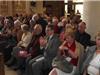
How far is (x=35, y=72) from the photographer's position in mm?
5734

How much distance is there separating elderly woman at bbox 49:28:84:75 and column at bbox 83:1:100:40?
290cm

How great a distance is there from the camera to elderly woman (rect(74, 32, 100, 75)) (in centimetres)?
446

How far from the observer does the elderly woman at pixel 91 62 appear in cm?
446

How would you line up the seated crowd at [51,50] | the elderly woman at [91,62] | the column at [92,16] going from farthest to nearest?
the column at [92,16]
the seated crowd at [51,50]
the elderly woman at [91,62]

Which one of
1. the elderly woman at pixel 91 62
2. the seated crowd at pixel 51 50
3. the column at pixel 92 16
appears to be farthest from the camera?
the column at pixel 92 16

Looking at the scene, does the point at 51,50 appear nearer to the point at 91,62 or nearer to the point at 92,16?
the point at 91,62

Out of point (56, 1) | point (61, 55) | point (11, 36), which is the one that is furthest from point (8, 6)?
point (61, 55)

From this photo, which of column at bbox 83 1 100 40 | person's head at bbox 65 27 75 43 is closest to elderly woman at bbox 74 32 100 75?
person's head at bbox 65 27 75 43

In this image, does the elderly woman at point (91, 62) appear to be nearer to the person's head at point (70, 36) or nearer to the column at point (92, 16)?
the person's head at point (70, 36)

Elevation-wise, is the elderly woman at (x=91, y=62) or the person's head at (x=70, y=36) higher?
the person's head at (x=70, y=36)

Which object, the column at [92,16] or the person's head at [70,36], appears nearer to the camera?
the person's head at [70,36]

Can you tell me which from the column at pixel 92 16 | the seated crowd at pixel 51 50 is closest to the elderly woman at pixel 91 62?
the seated crowd at pixel 51 50

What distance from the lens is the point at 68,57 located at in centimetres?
479

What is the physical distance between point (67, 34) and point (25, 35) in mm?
2681
